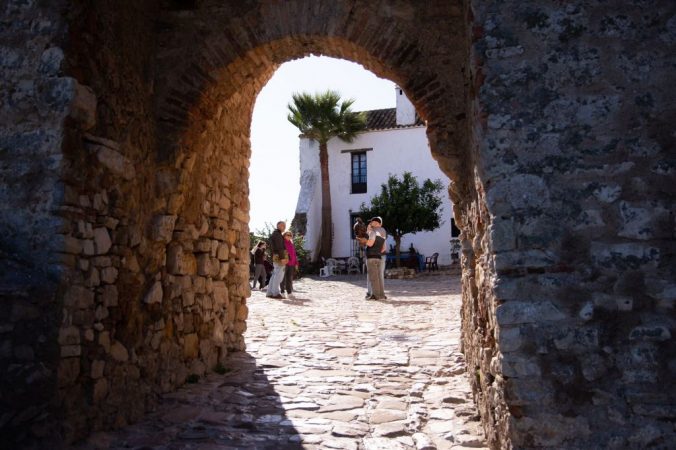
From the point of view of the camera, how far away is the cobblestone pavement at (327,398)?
3.18 meters

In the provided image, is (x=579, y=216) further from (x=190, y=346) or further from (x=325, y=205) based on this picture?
(x=325, y=205)

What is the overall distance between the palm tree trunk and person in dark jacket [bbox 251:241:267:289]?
9758 mm

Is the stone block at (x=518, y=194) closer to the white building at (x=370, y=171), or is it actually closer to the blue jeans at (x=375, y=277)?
the blue jeans at (x=375, y=277)

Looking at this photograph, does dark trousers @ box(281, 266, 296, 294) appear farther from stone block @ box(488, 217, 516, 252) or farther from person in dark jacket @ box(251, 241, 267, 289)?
stone block @ box(488, 217, 516, 252)

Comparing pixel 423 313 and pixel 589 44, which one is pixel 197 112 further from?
pixel 423 313

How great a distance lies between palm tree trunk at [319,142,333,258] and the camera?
23.6m

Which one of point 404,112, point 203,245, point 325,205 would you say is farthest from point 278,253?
point 404,112

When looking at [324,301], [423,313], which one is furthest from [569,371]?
[324,301]

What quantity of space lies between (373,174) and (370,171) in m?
0.20

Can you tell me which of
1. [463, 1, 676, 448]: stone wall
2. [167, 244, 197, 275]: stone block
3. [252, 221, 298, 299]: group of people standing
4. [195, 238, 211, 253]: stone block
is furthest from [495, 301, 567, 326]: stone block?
[252, 221, 298, 299]: group of people standing

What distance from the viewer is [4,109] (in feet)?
10.1

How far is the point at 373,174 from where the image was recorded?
2388cm

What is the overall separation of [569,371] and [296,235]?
62.5ft

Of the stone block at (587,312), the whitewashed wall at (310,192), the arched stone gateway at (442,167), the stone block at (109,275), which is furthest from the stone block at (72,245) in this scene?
the whitewashed wall at (310,192)
